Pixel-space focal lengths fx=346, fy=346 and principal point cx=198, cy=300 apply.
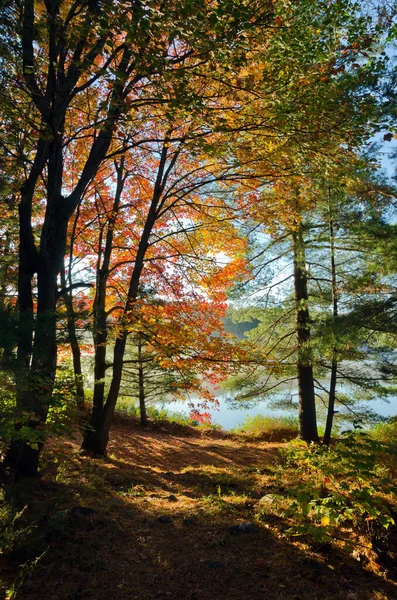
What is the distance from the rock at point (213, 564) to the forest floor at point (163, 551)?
0.01 meters

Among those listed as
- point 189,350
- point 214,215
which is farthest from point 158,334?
point 214,215

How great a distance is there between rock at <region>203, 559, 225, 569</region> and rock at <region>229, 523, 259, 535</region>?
0.45 metres

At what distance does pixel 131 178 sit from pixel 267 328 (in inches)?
207

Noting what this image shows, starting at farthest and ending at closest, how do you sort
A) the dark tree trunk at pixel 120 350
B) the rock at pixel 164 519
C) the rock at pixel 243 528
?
the dark tree trunk at pixel 120 350 < the rock at pixel 164 519 < the rock at pixel 243 528

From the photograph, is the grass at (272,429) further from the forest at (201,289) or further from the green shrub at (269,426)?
the forest at (201,289)

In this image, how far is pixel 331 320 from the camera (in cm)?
602

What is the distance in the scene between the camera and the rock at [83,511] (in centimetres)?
351

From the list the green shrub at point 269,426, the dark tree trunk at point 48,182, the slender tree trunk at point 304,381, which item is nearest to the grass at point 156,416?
the green shrub at point 269,426

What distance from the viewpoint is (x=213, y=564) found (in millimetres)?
2848

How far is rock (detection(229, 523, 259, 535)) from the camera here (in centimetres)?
329

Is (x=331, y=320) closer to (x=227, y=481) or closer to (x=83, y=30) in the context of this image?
(x=227, y=481)

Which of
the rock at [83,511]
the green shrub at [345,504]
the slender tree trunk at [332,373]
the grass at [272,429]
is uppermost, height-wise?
the slender tree trunk at [332,373]

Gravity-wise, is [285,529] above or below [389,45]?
below

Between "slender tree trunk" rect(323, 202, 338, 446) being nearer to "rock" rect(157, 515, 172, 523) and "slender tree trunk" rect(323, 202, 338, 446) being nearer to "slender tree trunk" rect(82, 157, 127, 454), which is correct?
"slender tree trunk" rect(82, 157, 127, 454)
